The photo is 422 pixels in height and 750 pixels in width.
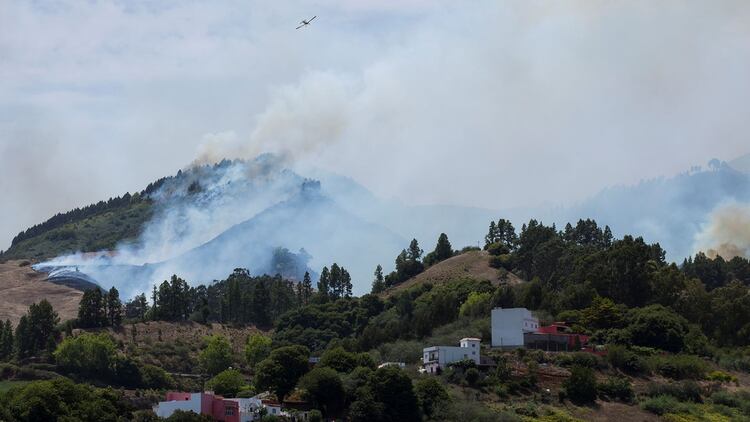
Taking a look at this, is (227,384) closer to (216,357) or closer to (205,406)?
(216,357)

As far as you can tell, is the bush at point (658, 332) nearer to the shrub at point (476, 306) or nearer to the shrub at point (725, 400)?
the shrub at point (725, 400)

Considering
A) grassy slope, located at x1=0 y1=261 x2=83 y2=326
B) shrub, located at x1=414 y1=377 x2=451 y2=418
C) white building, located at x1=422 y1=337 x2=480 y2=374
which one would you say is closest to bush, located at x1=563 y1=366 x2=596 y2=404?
white building, located at x1=422 y1=337 x2=480 y2=374

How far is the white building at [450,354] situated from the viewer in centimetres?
10312

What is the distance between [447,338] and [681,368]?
66.9 ft

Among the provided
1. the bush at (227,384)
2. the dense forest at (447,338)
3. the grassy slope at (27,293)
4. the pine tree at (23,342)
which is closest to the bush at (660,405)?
the dense forest at (447,338)

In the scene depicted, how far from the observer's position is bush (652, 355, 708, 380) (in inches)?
4154

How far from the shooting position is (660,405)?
320ft

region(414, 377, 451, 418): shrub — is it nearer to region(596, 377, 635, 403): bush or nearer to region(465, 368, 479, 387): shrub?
region(465, 368, 479, 387): shrub

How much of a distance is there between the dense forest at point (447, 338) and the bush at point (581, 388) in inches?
3.6

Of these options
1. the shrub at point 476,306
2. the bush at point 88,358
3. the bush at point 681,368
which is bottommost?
the bush at point 681,368

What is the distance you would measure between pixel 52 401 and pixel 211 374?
41276mm

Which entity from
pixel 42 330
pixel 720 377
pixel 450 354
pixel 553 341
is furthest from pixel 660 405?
pixel 42 330

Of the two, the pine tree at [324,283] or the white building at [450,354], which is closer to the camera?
the white building at [450,354]

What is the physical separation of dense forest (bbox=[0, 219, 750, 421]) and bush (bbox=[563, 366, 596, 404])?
9 centimetres
